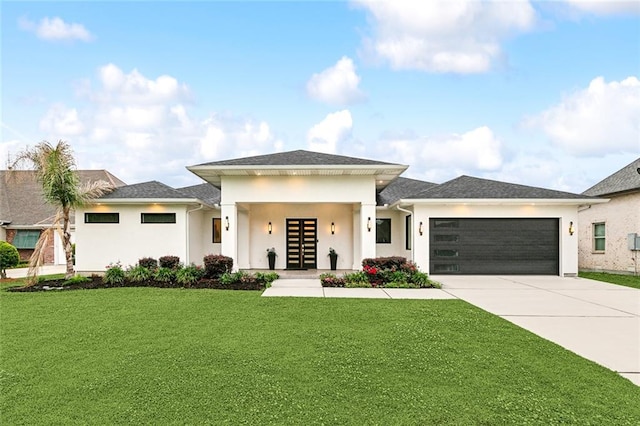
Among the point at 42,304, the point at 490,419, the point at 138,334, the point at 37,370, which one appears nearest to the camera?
the point at 490,419

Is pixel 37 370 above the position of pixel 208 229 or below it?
below

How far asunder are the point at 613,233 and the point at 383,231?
9935 mm

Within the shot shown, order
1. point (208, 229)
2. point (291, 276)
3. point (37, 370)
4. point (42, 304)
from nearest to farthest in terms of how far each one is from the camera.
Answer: point (37, 370)
point (42, 304)
point (291, 276)
point (208, 229)

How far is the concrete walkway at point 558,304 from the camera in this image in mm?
5008

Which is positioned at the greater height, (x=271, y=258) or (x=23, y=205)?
(x=23, y=205)

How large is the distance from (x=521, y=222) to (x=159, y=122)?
17.0 metres

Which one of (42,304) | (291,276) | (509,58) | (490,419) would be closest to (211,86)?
(291,276)

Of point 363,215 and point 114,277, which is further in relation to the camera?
point 363,215

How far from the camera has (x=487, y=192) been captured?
13.1m

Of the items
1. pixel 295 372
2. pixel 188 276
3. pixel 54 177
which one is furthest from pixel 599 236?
pixel 54 177

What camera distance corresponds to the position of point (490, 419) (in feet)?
9.90

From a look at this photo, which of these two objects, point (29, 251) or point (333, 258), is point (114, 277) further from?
point (29, 251)

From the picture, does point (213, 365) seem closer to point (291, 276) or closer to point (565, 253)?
point (291, 276)

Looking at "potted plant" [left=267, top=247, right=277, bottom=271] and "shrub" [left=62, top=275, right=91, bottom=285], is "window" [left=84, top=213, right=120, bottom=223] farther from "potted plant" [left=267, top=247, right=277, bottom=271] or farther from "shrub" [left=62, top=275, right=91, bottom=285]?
"potted plant" [left=267, top=247, right=277, bottom=271]
